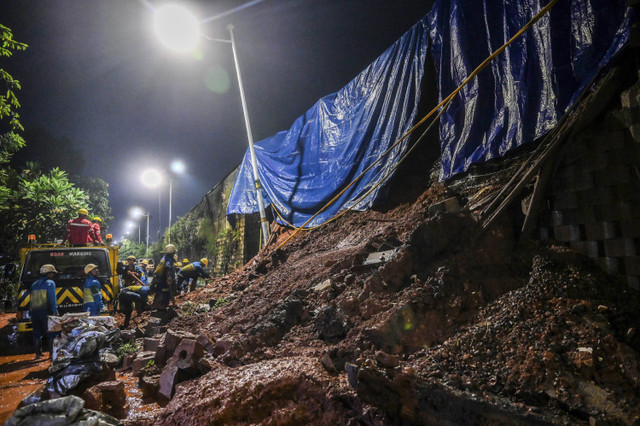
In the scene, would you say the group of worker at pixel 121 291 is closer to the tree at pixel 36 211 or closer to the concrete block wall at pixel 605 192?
the tree at pixel 36 211

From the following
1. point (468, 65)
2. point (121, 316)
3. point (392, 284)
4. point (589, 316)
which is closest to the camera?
point (589, 316)

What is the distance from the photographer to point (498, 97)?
3.90 meters

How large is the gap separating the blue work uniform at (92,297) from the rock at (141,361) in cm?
233

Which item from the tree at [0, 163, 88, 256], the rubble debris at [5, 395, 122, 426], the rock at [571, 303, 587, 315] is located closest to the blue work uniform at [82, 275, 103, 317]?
the rubble debris at [5, 395, 122, 426]

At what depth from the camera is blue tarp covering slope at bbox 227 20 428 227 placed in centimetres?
550

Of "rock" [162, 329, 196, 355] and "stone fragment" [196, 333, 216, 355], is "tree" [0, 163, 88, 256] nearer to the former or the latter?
"rock" [162, 329, 196, 355]

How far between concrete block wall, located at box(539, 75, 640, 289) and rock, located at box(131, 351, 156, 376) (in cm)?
499

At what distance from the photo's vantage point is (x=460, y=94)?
4418 mm

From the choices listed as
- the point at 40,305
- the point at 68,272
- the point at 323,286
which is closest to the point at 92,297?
the point at 40,305

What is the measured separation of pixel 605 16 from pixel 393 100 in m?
3.18

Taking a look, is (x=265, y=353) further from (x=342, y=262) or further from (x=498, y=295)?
(x=498, y=295)

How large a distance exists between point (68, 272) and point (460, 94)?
854cm

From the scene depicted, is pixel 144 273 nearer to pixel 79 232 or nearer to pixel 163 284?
pixel 79 232

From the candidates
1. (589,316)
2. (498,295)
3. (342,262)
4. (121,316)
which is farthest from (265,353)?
(121,316)
